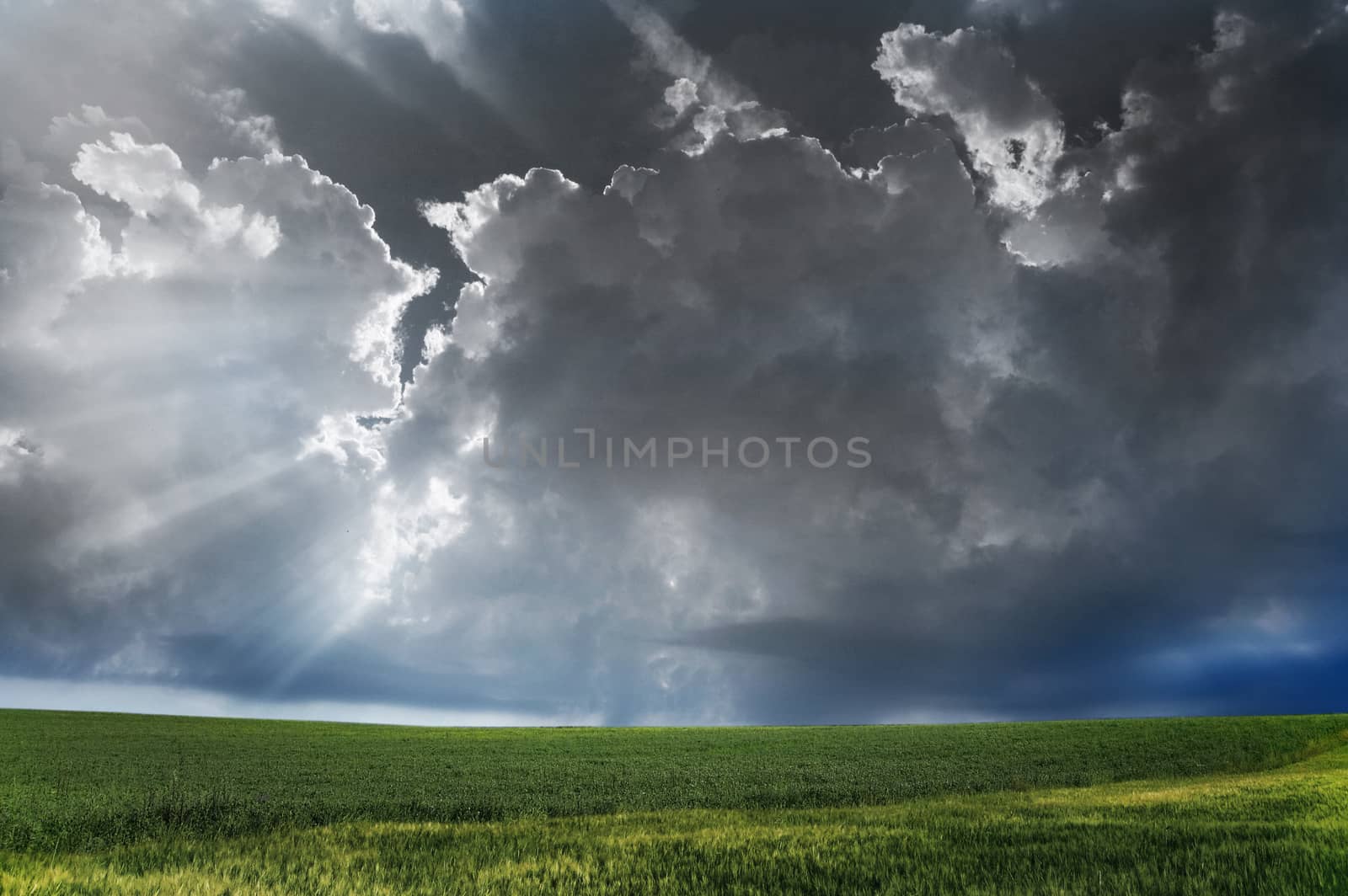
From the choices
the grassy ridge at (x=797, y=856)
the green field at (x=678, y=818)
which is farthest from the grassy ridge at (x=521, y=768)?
the grassy ridge at (x=797, y=856)

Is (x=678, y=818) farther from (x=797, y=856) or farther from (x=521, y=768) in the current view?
(x=521, y=768)

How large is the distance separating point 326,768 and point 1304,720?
58.5 metres

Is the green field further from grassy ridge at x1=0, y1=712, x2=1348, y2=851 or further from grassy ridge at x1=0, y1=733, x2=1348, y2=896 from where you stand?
grassy ridge at x1=0, y1=712, x2=1348, y2=851

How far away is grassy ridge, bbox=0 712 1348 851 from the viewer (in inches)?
806

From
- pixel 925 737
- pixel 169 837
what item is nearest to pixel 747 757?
pixel 925 737

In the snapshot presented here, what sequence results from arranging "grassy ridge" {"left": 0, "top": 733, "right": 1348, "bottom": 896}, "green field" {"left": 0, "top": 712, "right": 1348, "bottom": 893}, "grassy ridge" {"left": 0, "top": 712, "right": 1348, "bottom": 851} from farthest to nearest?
1. "grassy ridge" {"left": 0, "top": 712, "right": 1348, "bottom": 851}
2. "green field" {"left": 0, "top": 712, "right": 1348, "bottom": 893}
3. "grassy ridge" {"left": 0, "top": 733, "right": 1348, "bottom": 896}

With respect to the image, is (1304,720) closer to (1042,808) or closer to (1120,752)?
(1120,752)

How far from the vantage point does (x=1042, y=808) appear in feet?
53.6

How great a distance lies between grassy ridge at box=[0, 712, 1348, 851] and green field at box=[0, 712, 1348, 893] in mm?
177

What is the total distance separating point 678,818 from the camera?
57.1 feet

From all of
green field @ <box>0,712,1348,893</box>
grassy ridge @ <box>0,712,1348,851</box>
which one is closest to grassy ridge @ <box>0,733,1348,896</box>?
green field @ <box>0,712,1348,893</box>

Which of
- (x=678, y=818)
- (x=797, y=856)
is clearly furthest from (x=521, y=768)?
(x=797, y=856)

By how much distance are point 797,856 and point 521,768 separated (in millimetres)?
24286

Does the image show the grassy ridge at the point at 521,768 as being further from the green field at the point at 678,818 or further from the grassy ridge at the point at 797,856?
the grassy ridge at the point at 797,856
